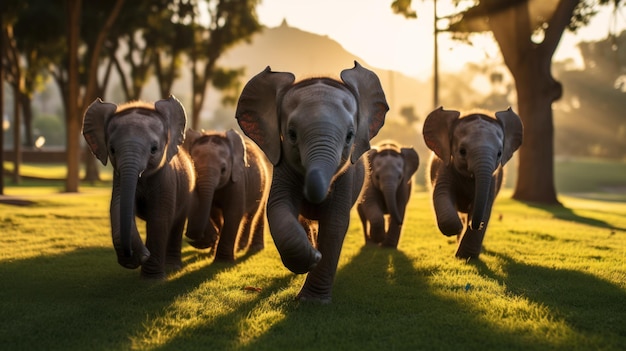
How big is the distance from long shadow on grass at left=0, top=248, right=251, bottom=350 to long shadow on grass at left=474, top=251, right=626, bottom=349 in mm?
3712

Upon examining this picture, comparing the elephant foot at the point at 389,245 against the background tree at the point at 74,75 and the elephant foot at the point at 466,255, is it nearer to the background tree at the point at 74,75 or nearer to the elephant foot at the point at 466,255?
the elephant foot at the point at 466,255

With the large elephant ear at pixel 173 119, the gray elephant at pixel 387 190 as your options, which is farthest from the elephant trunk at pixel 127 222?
the gray elephant at pixel 387 190

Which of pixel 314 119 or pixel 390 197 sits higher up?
pixel 314 119

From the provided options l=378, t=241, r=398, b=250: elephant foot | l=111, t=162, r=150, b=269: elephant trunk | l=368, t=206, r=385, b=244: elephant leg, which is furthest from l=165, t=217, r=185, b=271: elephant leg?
l=378, t=241, r=398, b=250: elephant foot

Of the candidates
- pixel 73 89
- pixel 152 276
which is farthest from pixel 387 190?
pixel 73 89

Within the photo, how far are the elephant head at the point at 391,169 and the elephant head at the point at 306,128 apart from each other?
3.65 meters

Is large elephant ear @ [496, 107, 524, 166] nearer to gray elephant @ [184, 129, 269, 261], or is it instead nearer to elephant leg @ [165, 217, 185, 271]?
gray elephant @ [184, 129, 269, 261]

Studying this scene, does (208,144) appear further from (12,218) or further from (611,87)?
(611,87)

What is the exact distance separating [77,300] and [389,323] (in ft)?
10.7

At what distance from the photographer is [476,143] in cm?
829

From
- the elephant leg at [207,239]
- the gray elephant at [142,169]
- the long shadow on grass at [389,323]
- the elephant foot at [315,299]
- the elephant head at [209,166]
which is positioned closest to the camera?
the long shadow on grass at [389,323]

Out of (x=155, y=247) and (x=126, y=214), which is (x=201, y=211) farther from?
(x=126, y=214)

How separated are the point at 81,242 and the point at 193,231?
3.58 metres

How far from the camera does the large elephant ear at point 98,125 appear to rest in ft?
24.3
